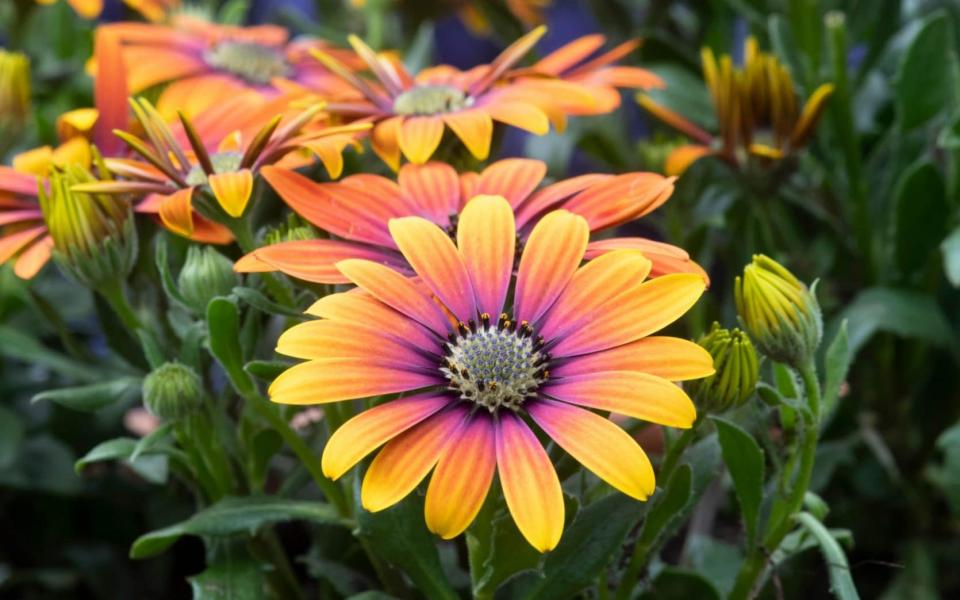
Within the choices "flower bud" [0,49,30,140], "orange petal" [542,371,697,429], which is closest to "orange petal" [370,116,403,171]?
"orange petal" [542,371,697,429]

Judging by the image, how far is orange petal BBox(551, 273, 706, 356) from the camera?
0.48 m

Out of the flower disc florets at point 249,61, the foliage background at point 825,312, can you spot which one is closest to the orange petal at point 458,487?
the foliage background at point 825,312

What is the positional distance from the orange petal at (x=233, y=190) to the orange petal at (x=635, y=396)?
0.19 meters

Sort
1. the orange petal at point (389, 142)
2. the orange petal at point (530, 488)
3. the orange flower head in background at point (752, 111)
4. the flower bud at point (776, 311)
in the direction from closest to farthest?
the orange petal at point (530, 488)
the flower bud at point (776, 311)
the orange petal at point (389, 142)
the orange flower head in background at point (752, 111)

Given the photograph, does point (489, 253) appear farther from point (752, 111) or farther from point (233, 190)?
point (752, 111)

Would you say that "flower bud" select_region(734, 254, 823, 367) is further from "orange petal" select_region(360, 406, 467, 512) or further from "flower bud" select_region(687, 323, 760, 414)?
"orange petal" select_region(360, 406, 467, 512)

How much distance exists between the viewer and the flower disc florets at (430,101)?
27.1 inches

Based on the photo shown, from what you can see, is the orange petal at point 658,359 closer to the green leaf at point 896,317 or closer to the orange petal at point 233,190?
the orange petal at point 233,190

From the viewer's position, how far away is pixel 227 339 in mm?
583

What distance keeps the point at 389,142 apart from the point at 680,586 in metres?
0.31

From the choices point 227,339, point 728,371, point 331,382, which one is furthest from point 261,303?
point 728,371

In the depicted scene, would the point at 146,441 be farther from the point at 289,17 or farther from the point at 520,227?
the point at 289,17

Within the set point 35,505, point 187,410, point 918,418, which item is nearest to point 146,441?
point 187,410

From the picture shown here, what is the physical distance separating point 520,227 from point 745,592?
0.23m
